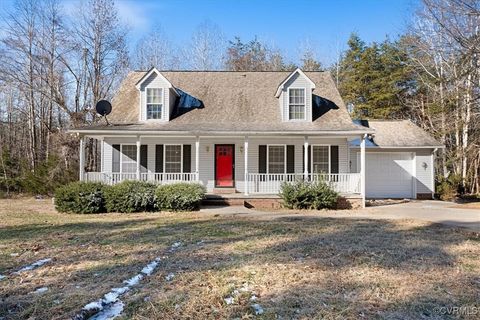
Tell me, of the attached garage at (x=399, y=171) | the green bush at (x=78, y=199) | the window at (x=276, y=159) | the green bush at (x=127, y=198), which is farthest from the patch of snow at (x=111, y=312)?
the attached garage at (x=399, y=171)

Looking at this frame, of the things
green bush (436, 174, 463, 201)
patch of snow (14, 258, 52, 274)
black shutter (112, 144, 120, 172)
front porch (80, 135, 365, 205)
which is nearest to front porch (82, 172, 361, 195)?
front porch (80, 135, 365, 205)

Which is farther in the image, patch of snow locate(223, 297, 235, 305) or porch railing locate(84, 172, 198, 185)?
porch railing locate(84, 172, 198, 185)

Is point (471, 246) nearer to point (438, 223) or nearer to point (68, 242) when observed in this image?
point (438, 223)

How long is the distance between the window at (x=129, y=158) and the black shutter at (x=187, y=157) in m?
2.18

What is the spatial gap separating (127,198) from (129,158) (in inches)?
136

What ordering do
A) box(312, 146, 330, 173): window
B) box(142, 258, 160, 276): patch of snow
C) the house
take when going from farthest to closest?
1. box(312, 146, 330, 173): window
2. the house
3. box(142, 258, 160, 276): patch of snow

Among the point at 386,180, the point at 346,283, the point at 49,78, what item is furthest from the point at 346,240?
the point at 49,78

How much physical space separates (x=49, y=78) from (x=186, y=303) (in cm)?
2442

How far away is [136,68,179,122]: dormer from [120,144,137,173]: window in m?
1.39

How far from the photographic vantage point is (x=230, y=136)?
1444 cm

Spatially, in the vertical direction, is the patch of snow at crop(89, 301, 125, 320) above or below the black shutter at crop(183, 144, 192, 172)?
below

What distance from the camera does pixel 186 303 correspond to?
12.5 feet

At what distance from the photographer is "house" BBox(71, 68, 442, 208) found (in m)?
14.3

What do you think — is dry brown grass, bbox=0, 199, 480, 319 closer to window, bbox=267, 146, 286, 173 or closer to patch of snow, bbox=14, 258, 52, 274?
patch of snow, bbox=14, 258, 52, 274
